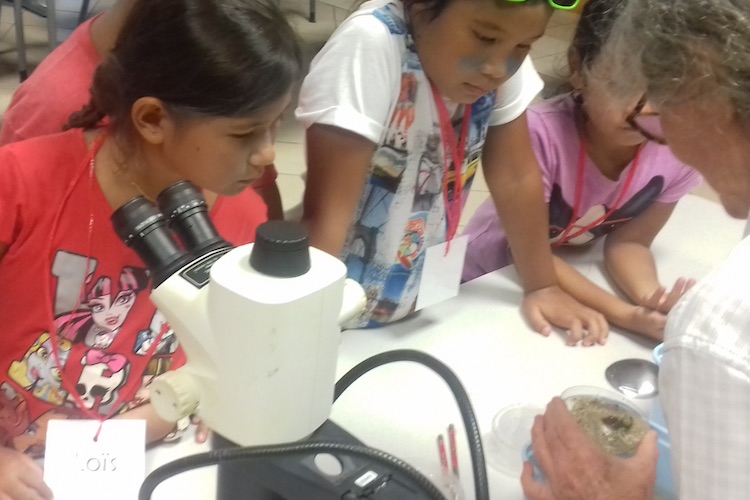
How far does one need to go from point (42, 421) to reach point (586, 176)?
1003mm

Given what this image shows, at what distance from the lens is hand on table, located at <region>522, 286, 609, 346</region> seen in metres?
1.16

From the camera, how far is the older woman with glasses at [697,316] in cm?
58

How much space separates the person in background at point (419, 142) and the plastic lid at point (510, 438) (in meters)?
0.24

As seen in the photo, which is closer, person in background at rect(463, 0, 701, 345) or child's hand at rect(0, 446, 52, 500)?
child's hand at rect(0, 446, 52, 500)

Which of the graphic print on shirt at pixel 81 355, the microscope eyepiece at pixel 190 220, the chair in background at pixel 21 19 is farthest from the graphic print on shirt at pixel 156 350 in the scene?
the chair in background at pixel 21 19

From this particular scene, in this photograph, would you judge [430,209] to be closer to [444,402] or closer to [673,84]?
[444,402]

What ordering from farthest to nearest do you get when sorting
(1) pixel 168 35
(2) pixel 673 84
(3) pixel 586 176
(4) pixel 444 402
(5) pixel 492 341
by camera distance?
(3) pixel 586 176 → (5) pixel 492 341 → (4) pixel 444 402 → (1) pixel 168 35 → (2) pixel 673 84

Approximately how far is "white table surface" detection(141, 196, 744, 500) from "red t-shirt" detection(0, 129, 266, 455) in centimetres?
13

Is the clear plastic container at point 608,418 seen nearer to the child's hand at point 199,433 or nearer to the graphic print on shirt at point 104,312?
the child's hand at point 199,433

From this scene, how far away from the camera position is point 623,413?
2.92 feet

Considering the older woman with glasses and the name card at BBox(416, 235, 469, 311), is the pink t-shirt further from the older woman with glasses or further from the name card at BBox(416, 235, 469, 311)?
the older woman with glasses

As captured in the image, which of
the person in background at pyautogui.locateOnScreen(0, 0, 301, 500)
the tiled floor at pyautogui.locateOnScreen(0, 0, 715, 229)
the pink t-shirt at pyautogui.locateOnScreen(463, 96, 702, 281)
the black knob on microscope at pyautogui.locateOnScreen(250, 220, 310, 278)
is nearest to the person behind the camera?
the black knob on microscope at pyautogui.locateOnScreen(250, 220, 310, 278)

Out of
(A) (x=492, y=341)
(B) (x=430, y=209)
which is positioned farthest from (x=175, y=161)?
(A) (x=492, y=341)

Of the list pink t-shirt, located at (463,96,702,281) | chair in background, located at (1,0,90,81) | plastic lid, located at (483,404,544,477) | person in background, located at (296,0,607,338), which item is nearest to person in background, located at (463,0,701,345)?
pink t-shirt, located at (463,96,702,281)
